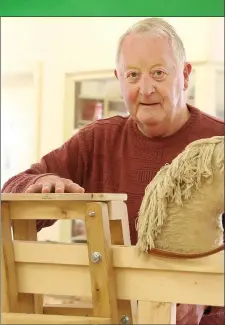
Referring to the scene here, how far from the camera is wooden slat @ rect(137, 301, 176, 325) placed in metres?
0.53

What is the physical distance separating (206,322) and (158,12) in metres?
0.37

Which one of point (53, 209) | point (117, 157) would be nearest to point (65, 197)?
point (53, 209)

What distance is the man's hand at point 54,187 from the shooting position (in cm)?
59

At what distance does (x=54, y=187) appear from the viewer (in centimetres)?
60

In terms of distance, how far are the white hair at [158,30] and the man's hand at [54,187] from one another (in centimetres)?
18

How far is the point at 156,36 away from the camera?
0.63 metres

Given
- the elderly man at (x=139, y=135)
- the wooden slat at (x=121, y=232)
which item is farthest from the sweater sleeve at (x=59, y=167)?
the wooden slat at (x=121, y=232)

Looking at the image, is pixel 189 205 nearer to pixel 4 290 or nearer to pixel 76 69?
pixel 4 290

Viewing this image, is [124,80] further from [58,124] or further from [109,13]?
[58,124]

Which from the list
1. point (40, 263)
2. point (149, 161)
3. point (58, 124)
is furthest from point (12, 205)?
point (58, 124)

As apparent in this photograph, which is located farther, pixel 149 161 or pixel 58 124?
pixel 58 124

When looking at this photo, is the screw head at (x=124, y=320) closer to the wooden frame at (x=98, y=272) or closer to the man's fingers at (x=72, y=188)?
the wooden frame at (x=98, y=272)

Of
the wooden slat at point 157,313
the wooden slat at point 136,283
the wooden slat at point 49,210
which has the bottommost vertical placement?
the wooden slat at point 157,313

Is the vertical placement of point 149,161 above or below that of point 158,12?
below
